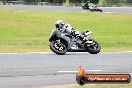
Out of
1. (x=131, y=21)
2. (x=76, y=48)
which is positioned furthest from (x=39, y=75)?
(x=131, y=21)

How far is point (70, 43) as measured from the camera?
21.6m

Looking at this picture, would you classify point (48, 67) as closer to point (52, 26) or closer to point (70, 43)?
point (70, 43)

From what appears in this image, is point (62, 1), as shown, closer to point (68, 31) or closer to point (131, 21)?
point (131, 21)

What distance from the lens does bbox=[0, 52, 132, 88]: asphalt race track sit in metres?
13.4

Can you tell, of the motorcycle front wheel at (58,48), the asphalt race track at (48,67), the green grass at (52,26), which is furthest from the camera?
the green grass at (52,26)

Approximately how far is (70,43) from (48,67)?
18.0 feet

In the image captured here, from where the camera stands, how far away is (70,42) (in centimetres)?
2164

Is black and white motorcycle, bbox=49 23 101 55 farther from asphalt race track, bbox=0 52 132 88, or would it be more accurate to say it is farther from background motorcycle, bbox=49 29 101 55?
asphalt race track, bbox=0 52 132 88

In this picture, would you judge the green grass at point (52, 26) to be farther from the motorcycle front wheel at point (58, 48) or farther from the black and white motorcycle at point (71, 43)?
the motorcycle front wheel at point (58, 48)

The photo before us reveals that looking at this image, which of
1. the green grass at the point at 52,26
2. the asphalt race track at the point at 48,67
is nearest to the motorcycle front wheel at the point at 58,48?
the asphalt race track at the point at 48,67

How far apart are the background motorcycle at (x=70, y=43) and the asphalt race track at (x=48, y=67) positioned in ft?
1.53

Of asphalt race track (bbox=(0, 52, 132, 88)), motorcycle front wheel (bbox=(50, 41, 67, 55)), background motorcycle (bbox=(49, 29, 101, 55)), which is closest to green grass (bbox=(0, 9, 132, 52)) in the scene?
background motorcycle (bbox=(49, 29, 101, 55))

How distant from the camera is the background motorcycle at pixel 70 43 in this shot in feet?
69.5

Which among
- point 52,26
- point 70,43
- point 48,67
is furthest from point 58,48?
point 52,26
